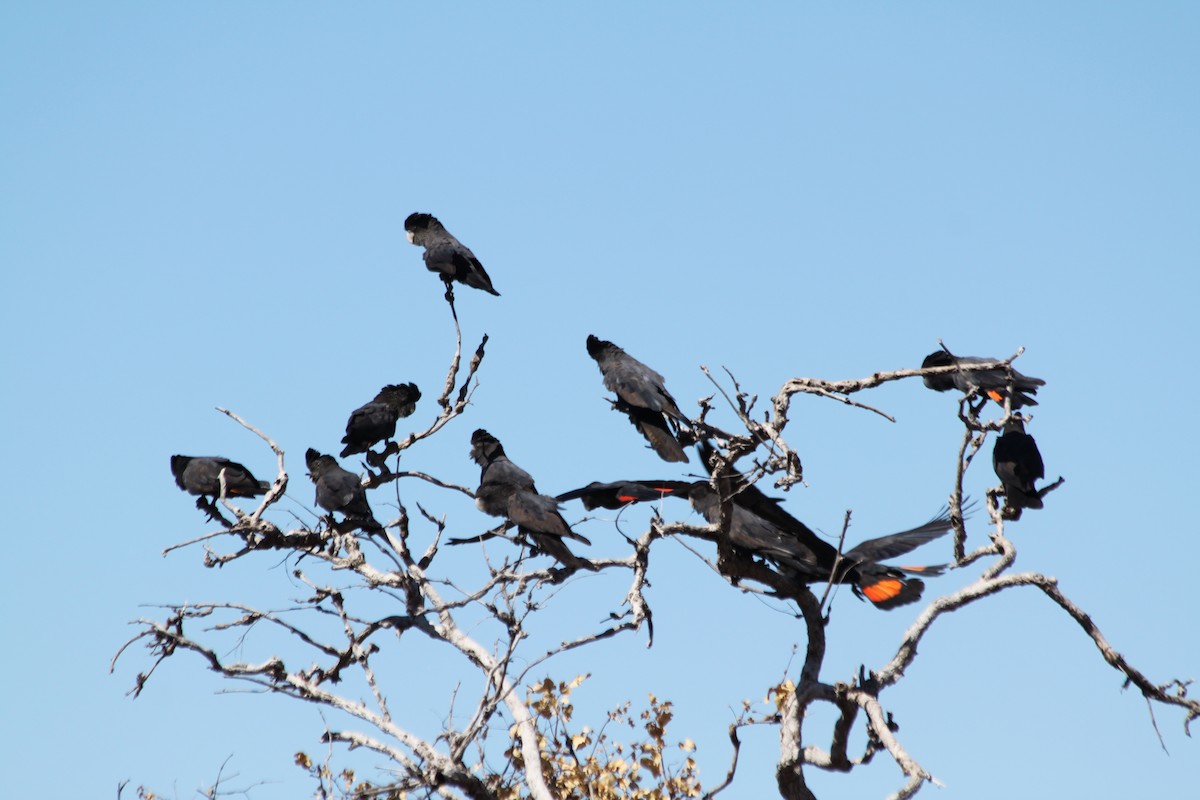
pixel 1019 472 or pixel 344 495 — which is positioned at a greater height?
pixel 1019 472

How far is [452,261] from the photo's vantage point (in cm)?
884

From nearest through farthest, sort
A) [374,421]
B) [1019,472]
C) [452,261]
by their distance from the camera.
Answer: [1019,472]
[374,421]
[452,261]

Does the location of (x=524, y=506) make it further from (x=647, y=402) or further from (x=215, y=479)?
(x=215, y=479)

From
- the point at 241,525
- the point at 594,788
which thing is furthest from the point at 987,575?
the point at 241,525

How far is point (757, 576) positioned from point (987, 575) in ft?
3.43

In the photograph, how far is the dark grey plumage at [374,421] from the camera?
7961 millimetres

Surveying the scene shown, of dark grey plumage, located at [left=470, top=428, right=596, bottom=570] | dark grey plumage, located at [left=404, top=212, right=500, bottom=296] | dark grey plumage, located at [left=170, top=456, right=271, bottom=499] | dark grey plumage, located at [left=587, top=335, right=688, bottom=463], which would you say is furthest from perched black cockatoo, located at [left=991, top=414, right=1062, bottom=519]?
dark grey plumage, located at [left=170, top=456, right=271, bottom=499]

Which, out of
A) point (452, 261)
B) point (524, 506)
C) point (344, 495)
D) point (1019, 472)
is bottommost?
point (524, 506)

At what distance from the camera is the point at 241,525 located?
663cm

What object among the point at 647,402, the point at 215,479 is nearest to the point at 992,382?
the point at 647,402

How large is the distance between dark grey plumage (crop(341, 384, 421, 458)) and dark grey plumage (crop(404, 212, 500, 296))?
0.92m

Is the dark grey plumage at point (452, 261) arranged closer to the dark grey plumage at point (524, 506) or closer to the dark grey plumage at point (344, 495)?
the dark grey plumage at point (524, 506)

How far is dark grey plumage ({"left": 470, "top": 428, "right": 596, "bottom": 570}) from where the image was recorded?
Answer: 667cm

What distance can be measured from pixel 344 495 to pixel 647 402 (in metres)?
1.86
